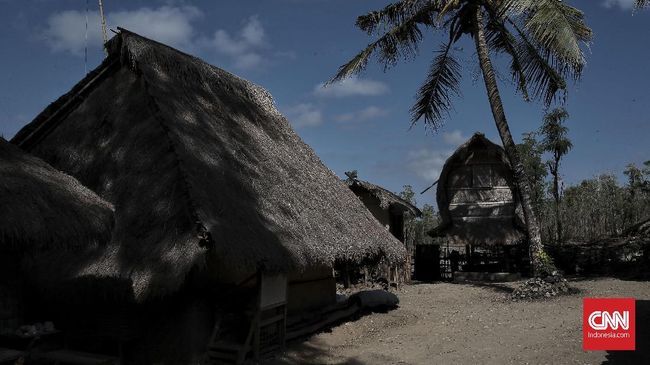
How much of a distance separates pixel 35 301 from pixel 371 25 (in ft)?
35.7

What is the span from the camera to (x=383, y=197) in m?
18.2

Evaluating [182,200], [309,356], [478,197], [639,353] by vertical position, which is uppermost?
[478,197]

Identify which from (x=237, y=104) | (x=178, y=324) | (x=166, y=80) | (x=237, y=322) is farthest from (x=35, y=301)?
(x=237, y=104)

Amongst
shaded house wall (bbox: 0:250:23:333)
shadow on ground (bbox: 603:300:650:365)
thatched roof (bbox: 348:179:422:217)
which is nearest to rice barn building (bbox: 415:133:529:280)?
thatched roof (bbox: 348:179:422:217)

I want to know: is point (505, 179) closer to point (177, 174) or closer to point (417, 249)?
point (417, 249)

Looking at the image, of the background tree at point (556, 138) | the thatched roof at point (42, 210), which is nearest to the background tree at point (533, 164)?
the background tree at point (556, 138)

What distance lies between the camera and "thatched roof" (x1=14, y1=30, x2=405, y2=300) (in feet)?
22.1

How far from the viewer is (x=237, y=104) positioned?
11.2 metres

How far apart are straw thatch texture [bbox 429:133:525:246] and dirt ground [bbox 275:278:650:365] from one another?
4082 mm

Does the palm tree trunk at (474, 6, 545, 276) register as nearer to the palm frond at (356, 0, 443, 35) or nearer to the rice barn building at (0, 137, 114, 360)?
the palm frond at (356, 0, 443, 35)

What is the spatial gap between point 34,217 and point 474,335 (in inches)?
294

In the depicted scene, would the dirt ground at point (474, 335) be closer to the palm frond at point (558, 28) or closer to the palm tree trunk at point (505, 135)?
the palm tree trunk at point (505, 135)

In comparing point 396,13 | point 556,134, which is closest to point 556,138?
point 556,134

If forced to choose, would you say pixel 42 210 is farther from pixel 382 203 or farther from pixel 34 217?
pixel 382 203
